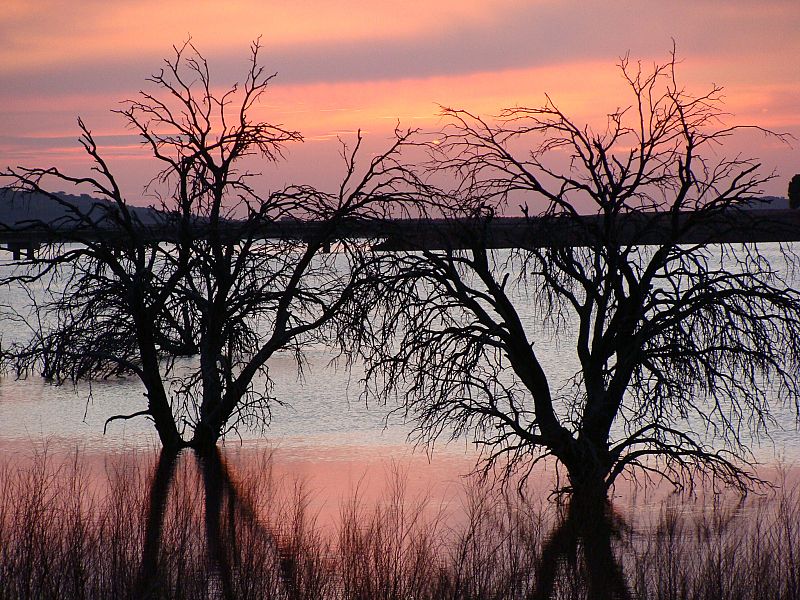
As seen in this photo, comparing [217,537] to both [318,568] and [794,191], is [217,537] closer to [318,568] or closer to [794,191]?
[318,568]

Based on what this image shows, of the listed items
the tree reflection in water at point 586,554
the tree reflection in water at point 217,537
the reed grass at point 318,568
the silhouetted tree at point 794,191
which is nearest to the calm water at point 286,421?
the tree reflection in water at point 217,537

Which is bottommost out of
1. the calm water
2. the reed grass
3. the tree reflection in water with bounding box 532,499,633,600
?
the calm water

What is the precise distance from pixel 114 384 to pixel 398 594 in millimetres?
30562

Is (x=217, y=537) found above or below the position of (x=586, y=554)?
above

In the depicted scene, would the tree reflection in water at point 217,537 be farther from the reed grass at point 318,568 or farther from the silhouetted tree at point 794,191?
the silhouetted tree at point 794,191

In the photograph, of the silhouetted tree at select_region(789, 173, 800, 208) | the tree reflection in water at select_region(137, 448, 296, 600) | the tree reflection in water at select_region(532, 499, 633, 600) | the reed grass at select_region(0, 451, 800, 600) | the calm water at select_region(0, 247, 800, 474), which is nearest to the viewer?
the reed grass at select_region(0, 451, 800, 600)

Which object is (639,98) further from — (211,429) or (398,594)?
(211,429)

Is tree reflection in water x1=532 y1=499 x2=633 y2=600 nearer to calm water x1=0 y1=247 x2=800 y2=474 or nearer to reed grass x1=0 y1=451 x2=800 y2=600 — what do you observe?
reed grass x1=0 y1=451 x2=800 y2=600

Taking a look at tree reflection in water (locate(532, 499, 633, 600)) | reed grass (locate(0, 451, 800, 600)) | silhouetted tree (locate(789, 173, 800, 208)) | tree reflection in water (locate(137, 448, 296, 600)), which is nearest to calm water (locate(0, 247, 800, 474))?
tree reflection in water (locate(137, 448, 296, 600))

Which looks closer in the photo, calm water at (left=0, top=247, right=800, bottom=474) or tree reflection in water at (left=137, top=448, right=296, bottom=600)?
tree reflection in water at (left=137, top=448, right=296, bottom=600)

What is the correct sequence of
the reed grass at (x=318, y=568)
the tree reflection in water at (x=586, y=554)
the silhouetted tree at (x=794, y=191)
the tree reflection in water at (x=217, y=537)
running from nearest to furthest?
the reed grass at (x=318, y=568)
the tree reflection in water at (x=217, y=537)
the tree reflection in water at (x=586, y=554)
the silhouetted tree at (x=794, y=191)

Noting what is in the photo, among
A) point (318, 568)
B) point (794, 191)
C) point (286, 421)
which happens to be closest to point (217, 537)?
point (318, 568)

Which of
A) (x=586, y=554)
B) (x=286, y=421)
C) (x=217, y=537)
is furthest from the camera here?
(x=286, y=421)

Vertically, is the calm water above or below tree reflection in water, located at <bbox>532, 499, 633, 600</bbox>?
below
